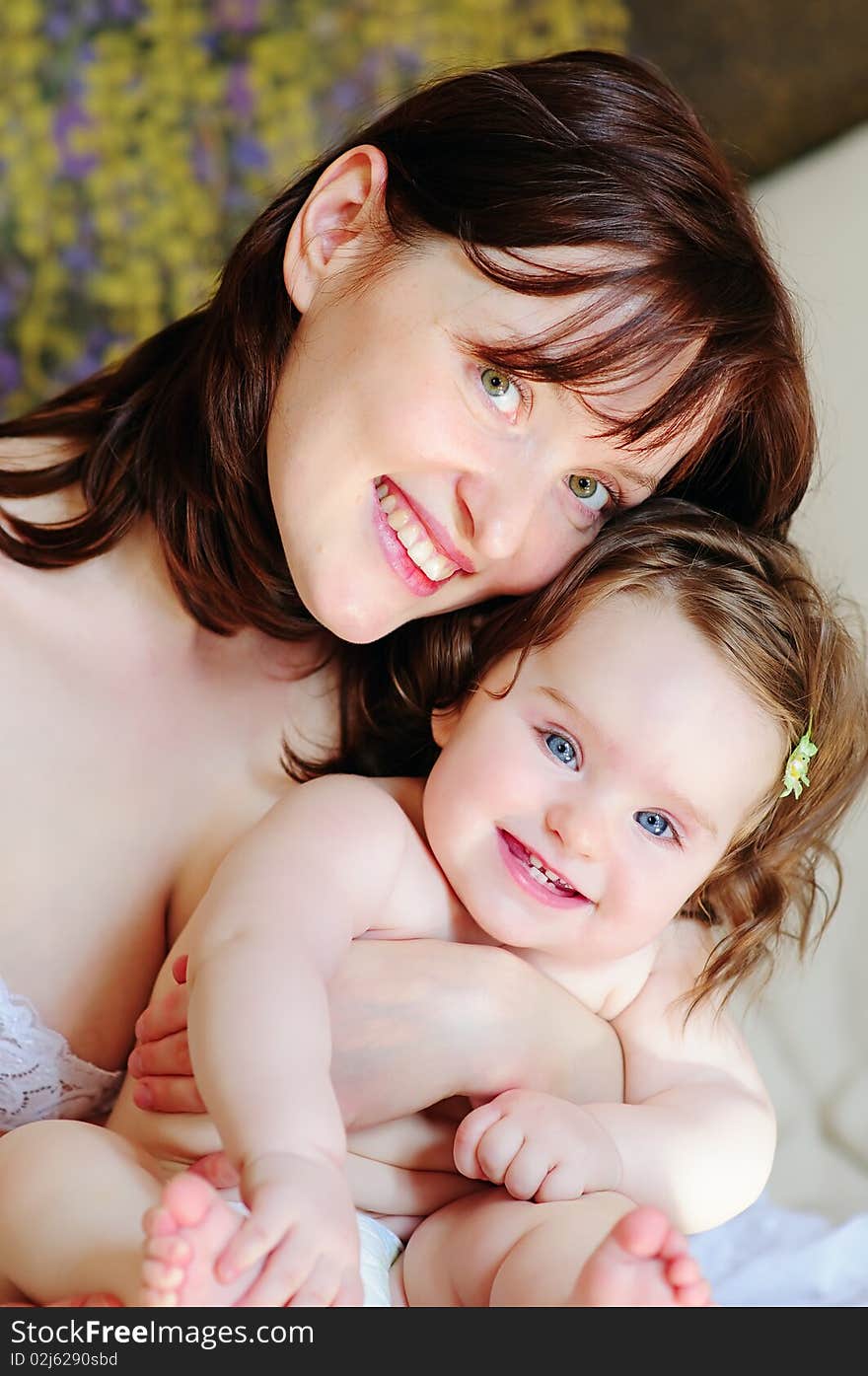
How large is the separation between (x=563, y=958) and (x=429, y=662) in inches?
11.6

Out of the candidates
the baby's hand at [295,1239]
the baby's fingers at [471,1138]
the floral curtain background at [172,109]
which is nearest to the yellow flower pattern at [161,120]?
the floral curtain background at [172,109]

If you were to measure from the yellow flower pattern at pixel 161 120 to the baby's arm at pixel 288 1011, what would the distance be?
1529 mm

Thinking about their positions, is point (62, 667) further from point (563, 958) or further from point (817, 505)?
point (817, 505)

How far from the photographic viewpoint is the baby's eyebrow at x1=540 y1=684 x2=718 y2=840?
3.45 ft

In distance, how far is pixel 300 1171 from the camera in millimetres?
746

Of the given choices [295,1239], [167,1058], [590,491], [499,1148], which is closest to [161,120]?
[590,491]

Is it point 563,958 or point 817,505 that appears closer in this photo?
point 563,958

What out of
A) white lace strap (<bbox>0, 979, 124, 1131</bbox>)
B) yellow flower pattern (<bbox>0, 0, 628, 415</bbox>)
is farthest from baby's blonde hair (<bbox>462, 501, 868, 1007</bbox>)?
yellow flower pattern (<bbox>0, 0, 628, 415</bbox>)

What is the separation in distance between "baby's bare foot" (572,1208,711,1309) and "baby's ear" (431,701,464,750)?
48 cm

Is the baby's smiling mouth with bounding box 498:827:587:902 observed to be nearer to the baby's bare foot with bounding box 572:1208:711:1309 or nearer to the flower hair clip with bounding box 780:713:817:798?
the flower hair clip with bounding box 780:713:817:798

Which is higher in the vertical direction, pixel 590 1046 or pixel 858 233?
pixel 858 233

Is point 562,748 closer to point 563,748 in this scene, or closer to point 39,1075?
point 563,748

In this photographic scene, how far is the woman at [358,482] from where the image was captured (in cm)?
103

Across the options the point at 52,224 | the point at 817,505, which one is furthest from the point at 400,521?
the point at 52,224
